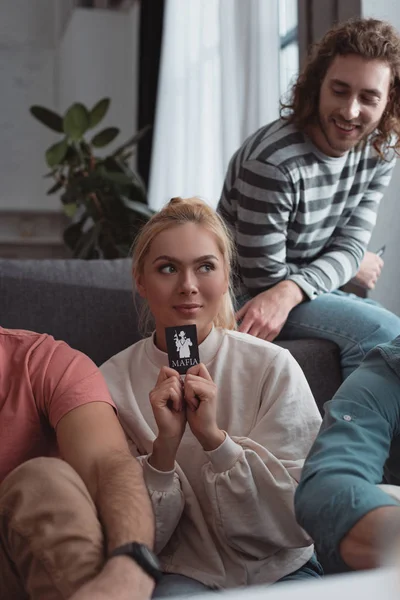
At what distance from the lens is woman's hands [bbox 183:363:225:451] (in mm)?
1217

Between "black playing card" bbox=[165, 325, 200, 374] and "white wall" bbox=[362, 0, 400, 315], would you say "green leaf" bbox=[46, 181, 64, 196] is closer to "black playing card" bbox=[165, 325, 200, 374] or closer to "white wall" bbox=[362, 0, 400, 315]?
"white wall" bbox=[362, 0, 400, 315]

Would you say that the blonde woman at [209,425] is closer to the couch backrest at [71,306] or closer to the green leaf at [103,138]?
the couch backrest at [71,306]

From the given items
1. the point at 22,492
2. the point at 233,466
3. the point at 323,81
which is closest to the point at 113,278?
the point at 323,81

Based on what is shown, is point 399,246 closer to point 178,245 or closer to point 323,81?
point 323,81

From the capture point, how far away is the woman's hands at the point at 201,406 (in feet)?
3.99

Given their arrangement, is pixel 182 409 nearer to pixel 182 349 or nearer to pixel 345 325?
pixel 182 349

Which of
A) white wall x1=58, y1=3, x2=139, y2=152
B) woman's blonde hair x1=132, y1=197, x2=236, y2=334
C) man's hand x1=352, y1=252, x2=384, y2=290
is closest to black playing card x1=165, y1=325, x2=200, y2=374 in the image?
woman's blonde hair x1=132, y1=197, x2=236, y2=334

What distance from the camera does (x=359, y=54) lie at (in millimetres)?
1889

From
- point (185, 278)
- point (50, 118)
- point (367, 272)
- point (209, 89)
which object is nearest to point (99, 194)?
point (50, 118)

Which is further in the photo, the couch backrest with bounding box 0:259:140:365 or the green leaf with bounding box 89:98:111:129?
the green leaf with bounding box 89:98:111:129

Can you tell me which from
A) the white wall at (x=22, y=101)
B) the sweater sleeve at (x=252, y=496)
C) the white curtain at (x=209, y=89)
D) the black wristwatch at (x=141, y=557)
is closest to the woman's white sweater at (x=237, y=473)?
the sweater sleeve at (x=252, y=496)

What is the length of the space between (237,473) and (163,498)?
12 centimetres

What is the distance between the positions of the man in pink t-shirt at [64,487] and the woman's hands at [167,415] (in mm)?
66

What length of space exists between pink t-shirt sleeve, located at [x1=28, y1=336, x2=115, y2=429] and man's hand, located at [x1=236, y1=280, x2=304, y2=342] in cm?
57
